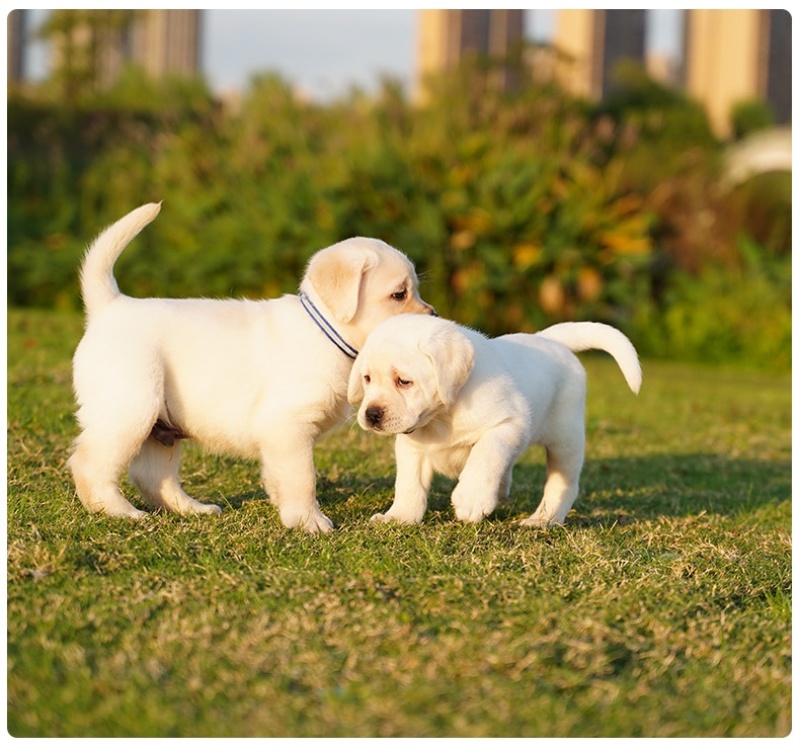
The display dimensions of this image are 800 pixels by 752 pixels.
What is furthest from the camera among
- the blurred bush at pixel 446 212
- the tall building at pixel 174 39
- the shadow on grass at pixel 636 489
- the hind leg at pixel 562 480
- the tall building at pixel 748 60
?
the tall building at pixel 174 39

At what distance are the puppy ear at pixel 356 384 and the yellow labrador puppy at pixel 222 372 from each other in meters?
0.15

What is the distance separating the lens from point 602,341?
5.30 metres

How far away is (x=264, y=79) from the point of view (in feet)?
51.9

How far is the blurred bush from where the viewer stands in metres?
12.5

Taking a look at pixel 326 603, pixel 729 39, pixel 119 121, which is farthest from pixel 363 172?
pixel 729 39

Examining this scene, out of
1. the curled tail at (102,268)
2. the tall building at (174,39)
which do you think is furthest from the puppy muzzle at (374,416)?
the tall building at (174,39)

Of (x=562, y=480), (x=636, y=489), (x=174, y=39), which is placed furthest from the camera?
(x=174, y=39)

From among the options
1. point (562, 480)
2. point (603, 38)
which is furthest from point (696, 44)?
point (562, 480)

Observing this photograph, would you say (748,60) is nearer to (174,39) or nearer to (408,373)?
(174,39)

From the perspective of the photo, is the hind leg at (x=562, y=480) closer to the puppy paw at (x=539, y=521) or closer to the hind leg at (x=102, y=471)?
the puppy paw at (x=539, y=521)

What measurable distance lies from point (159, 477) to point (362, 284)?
3.80ft

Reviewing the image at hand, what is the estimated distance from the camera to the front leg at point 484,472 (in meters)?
4.39

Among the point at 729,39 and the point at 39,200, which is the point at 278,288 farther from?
the point at 729,39

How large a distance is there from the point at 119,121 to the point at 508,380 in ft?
43.4
